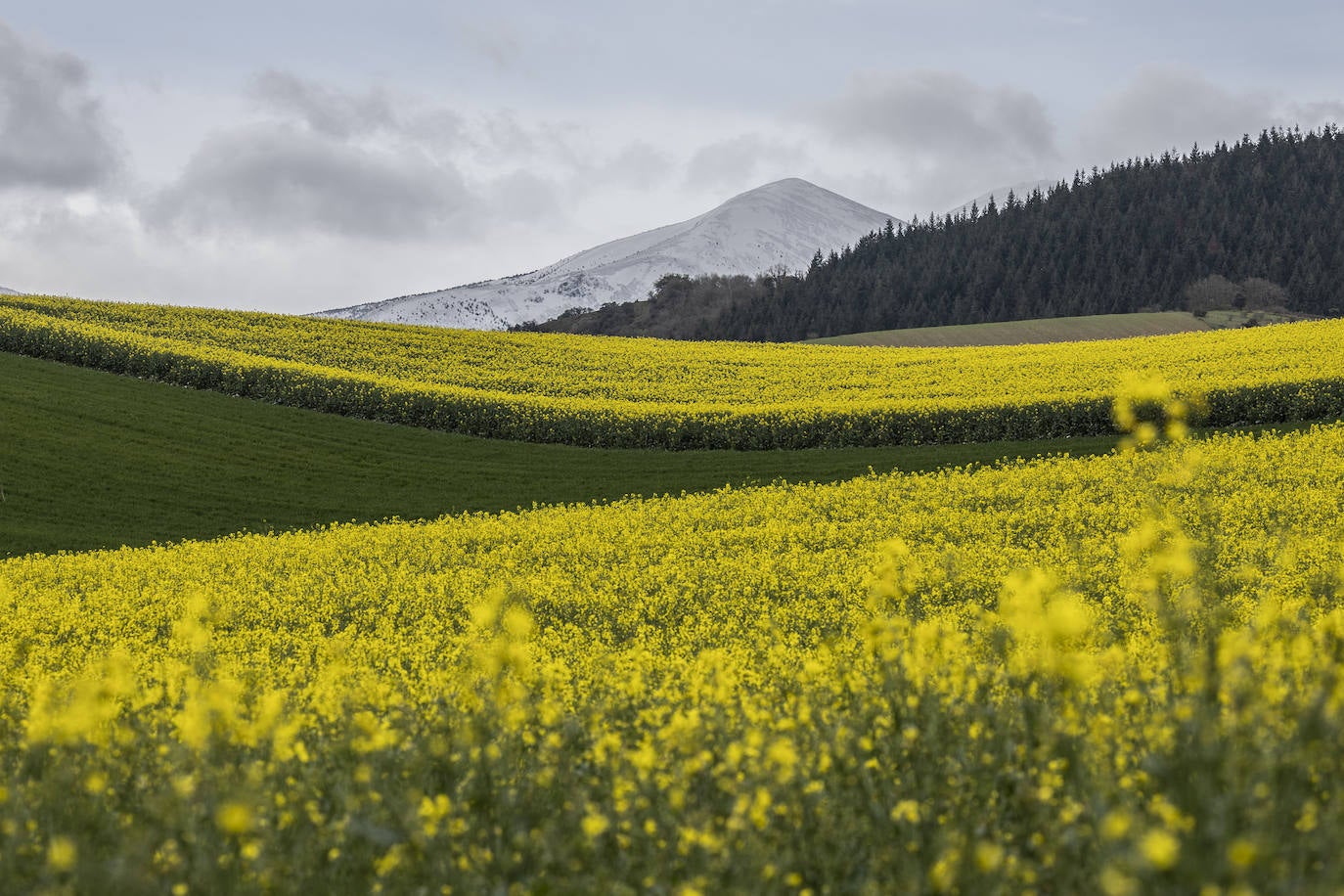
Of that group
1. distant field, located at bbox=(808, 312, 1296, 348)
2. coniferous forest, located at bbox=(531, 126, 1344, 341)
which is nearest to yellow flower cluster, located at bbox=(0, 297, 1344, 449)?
distant field, located at bbox=(808, 312, 1296, 348)

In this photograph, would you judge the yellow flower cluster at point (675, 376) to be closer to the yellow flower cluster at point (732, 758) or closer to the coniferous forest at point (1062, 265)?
the yellow flower cluster at point (732, 758)

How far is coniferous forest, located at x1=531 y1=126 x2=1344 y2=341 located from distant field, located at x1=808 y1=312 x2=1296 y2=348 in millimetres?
49238

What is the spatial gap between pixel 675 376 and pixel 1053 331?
4800 centimetres

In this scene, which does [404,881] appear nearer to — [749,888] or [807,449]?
[749,888]

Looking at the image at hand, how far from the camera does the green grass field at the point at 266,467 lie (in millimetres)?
27406

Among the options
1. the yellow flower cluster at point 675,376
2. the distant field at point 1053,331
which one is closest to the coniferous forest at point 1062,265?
the distant field at point 1053,331

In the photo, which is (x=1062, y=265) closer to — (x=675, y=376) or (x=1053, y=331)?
(x=1053, y=331)

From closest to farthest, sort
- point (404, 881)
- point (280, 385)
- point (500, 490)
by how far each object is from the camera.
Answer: point (404, 881), point (500, 490), point (280, 385)

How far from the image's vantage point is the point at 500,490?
3016 centimetres

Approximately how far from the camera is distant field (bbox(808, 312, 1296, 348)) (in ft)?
265

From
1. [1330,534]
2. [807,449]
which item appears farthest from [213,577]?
[807,449]

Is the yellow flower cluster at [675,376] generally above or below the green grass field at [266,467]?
above

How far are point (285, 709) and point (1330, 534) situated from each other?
13591 mm

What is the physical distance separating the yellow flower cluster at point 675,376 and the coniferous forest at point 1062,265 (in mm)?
82558
